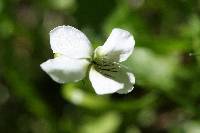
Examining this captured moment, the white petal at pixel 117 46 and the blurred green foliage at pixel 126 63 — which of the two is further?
the blurred green foliage at pixel 126 63

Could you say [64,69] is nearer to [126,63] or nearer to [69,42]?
[69,42]

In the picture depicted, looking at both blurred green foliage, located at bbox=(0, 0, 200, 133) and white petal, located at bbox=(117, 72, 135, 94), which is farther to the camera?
blurred green foliage, located at bbox=(0, 0, 200, 133)

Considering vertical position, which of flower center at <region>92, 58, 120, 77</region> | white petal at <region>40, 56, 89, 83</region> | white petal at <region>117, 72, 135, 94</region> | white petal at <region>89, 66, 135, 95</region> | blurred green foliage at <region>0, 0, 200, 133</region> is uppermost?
white petal at <region>40, 56, 89, 83</region>

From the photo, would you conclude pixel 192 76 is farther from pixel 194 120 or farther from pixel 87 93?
pixel 87 93

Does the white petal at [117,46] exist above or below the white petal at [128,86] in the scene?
above

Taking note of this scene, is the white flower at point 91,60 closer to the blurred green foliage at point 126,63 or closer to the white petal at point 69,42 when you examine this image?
the white petal at point 69,42

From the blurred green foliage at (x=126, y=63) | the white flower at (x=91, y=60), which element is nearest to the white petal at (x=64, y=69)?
the white flower at (x=91, y=60)

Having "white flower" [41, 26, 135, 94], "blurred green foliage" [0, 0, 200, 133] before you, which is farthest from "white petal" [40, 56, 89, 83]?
"blurred green foliage" [0, 0, 200, 133]

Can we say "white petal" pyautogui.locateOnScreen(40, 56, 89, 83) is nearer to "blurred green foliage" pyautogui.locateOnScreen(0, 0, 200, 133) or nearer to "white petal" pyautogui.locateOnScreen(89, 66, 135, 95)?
"white petal" pyautogui.locateOnScreen(89, 66, 135, 95)
